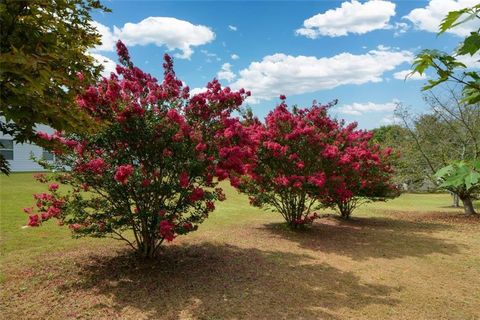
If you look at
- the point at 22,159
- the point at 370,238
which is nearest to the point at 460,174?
the point at 370,238

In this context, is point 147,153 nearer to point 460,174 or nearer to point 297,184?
point 297,184

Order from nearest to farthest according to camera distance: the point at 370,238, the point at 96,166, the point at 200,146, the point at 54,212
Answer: the point at 96,166 → the point at 200,146 → the point at 54,212 → the point at 370,238

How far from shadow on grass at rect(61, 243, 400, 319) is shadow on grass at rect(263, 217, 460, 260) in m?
1.72

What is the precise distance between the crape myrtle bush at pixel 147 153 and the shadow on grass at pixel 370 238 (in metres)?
3.97

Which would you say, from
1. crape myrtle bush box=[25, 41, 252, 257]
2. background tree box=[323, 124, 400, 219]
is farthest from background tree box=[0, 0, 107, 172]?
background tree box=[323, 124, 400, 219]

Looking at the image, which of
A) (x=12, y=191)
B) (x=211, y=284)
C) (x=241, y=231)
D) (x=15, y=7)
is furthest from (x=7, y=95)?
(x=12, y=191)

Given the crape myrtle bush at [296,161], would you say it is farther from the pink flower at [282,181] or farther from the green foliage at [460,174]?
the green foliage at [460,174]

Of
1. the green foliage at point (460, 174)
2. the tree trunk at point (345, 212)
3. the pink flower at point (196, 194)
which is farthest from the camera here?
the tree trunk at point (345, 212)

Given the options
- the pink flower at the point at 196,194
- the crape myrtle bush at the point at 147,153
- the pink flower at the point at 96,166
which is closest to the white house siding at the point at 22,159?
the crape myrtle bush at the point at 147,153

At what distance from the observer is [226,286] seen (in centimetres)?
603

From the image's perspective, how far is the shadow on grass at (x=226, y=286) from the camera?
5.15 meters

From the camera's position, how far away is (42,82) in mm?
2475

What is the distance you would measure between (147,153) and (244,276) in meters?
2.82

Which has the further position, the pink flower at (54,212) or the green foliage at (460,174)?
the pink flower at (54,212)
